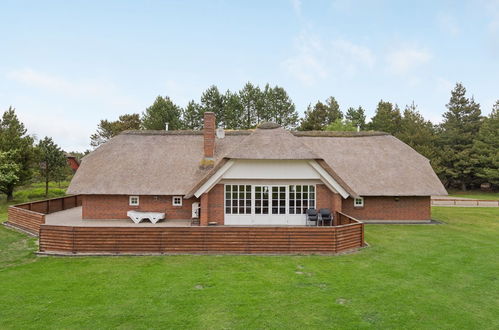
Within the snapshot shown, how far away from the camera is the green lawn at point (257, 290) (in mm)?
6762

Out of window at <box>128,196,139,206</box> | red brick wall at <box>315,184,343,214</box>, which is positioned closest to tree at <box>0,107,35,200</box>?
window at <box>128,196,139,206</box>

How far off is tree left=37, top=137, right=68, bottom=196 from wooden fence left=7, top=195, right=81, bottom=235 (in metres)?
12.3

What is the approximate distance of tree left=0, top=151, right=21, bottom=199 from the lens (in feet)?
70.0

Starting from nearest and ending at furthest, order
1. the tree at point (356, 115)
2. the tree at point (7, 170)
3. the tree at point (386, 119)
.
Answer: the tree at point (7, 170) < the tree at point (386, 119) < the tree at point (356, 115)

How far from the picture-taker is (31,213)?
16.0 meters

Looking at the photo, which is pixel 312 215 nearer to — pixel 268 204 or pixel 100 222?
pixel 268 204

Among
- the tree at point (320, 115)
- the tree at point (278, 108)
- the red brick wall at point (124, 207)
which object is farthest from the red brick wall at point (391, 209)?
the tree at point (320, 115)

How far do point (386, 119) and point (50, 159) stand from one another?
48812mm

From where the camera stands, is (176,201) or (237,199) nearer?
(237,199)

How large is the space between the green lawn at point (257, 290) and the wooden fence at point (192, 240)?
1.76 ft

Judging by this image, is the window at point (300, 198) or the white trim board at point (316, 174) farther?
the window at point (300, 198)

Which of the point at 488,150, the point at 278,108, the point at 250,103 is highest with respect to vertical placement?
the point at 250,103

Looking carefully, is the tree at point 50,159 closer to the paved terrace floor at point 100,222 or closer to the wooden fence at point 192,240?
the paved terrace floor at point 100,222

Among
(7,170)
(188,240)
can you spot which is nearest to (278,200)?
(188,240)
